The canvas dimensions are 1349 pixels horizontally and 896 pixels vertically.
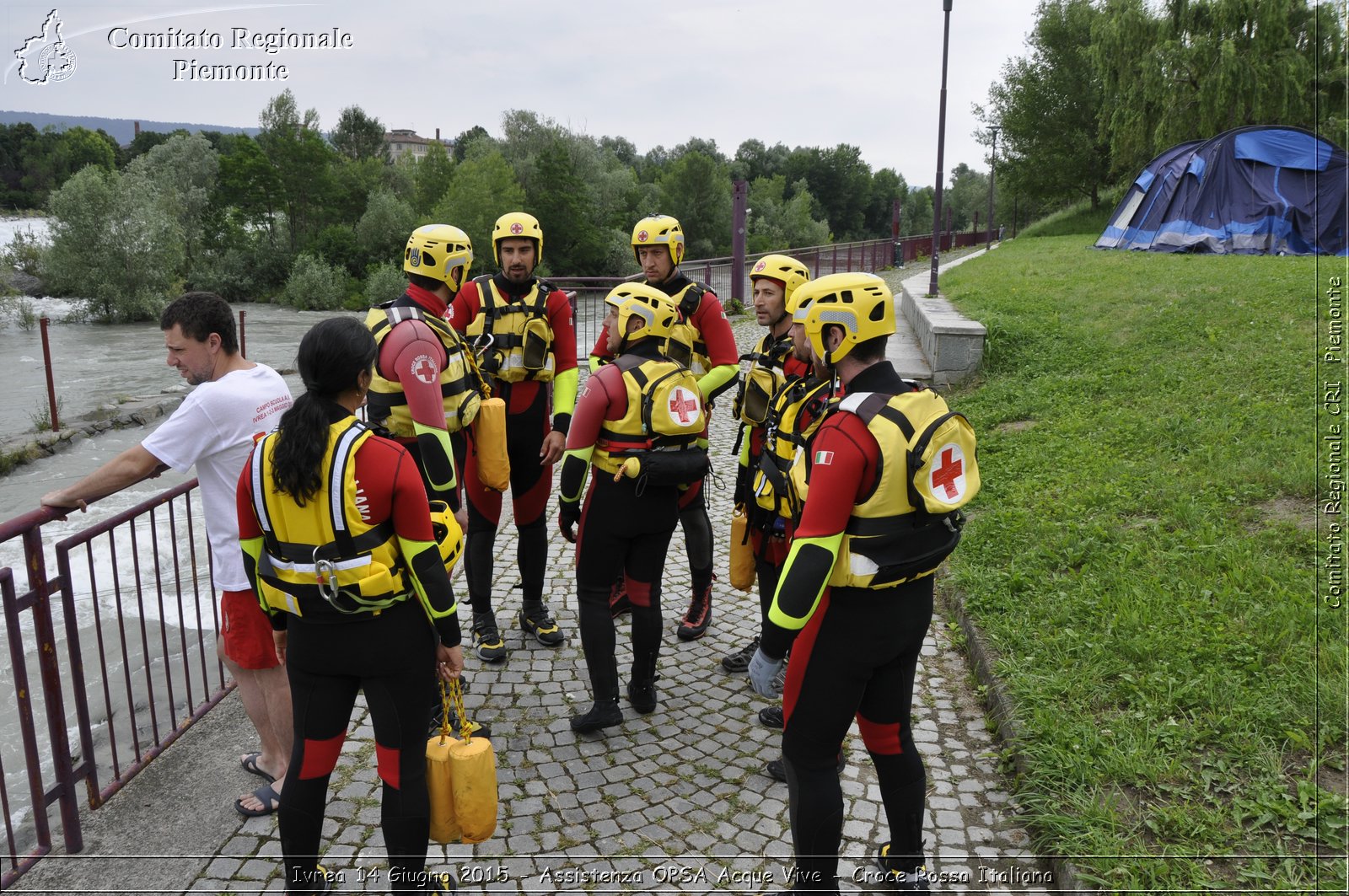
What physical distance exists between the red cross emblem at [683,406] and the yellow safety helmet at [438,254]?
1.30 meters

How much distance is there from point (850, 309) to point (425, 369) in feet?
6.93

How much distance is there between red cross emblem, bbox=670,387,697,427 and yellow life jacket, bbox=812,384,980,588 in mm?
1481

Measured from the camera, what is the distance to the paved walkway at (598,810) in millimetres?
3477

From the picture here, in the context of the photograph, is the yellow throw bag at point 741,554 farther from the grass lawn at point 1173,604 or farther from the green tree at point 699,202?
the green tree at point 699,202

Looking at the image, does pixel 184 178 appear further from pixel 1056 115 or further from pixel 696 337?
pixel 696 337

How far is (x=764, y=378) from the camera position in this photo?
483 cm

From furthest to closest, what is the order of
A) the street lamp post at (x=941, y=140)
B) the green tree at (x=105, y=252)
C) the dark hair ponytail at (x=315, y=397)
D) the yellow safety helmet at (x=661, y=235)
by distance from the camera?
the green tree at (x=105, y=252) < the street lamp post at (x=941, y=140) < the yellow safety helmet at (x=661, y=235) < the dark hair ponytail at (x=315, y=397)

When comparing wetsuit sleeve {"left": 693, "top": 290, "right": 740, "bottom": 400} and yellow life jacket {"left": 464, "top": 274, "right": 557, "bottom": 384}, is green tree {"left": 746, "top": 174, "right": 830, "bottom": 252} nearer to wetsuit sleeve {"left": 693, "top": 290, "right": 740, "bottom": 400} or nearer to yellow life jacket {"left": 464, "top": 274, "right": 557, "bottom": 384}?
wetsuit sleeve {"left": 693, "top": 290, "right": 740, "bottom": 400}

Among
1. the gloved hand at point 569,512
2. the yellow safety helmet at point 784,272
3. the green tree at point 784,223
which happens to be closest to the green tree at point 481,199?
the green tree at point 784,223

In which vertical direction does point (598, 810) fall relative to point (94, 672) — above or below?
above

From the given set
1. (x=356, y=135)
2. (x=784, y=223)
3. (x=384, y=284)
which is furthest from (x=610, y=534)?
(x=356, y=135)

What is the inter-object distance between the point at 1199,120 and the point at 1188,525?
1042 inches

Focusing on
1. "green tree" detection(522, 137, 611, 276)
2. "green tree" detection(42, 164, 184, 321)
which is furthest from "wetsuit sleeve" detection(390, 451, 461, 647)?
"green tree" detection(522, 137, 611, 276)

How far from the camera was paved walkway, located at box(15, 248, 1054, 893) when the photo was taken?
11.4ft
